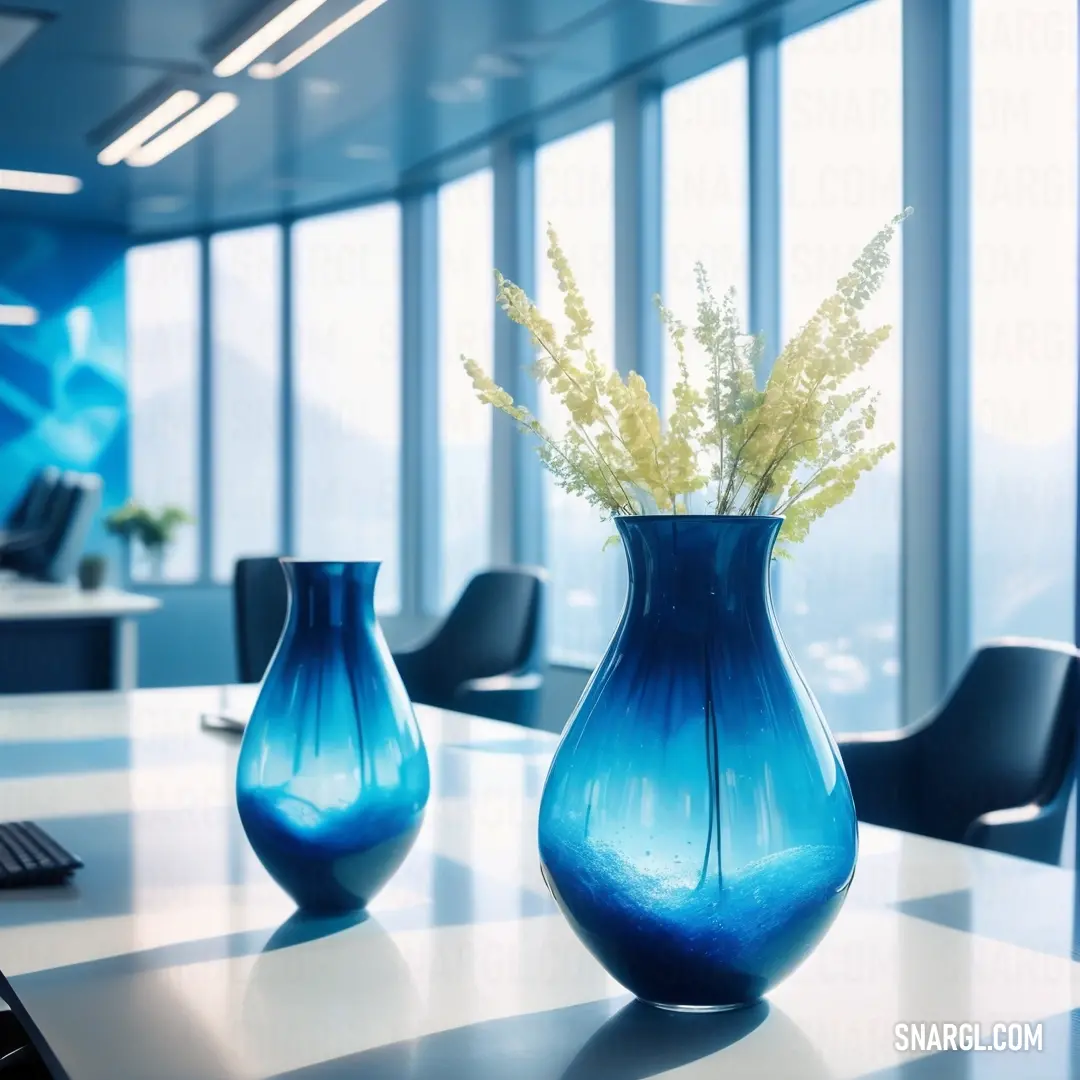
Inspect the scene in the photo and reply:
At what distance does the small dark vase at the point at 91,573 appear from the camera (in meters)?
4.88

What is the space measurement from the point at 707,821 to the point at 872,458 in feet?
0.88

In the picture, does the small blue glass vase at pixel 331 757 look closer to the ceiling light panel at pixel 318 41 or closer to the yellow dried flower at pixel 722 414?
the yellow dried flower at pixel 722 414

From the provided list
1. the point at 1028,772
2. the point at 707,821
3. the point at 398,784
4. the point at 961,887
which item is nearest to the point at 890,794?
the point at 1028,772

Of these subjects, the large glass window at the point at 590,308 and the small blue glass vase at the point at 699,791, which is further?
the large glass window at the point at 590,308

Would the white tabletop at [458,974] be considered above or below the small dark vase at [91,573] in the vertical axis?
below

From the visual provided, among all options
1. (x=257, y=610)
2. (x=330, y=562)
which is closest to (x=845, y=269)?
(x=257, y=610)

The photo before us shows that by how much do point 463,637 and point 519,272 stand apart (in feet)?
9.96

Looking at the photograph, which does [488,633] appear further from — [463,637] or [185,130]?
[185,130]

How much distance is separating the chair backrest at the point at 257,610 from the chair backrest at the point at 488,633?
0.43m

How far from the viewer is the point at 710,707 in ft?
2.67

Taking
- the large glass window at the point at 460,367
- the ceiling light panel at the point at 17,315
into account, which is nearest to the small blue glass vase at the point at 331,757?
the large glass window at the point at 460,367

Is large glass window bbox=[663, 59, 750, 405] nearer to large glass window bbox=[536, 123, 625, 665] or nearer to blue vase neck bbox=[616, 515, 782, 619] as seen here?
large glass window bbox=[536, 123, 625, 665]

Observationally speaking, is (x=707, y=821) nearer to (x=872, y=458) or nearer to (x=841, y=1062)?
(x=841, y=1062)

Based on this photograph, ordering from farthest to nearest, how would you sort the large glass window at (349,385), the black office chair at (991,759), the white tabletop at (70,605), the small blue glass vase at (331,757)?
1. the large glass window at (349,385)
2. the white tabletop at (70,605)
3. the black office chair at (991,759)
4. the small blue glass vase at (331,757)
